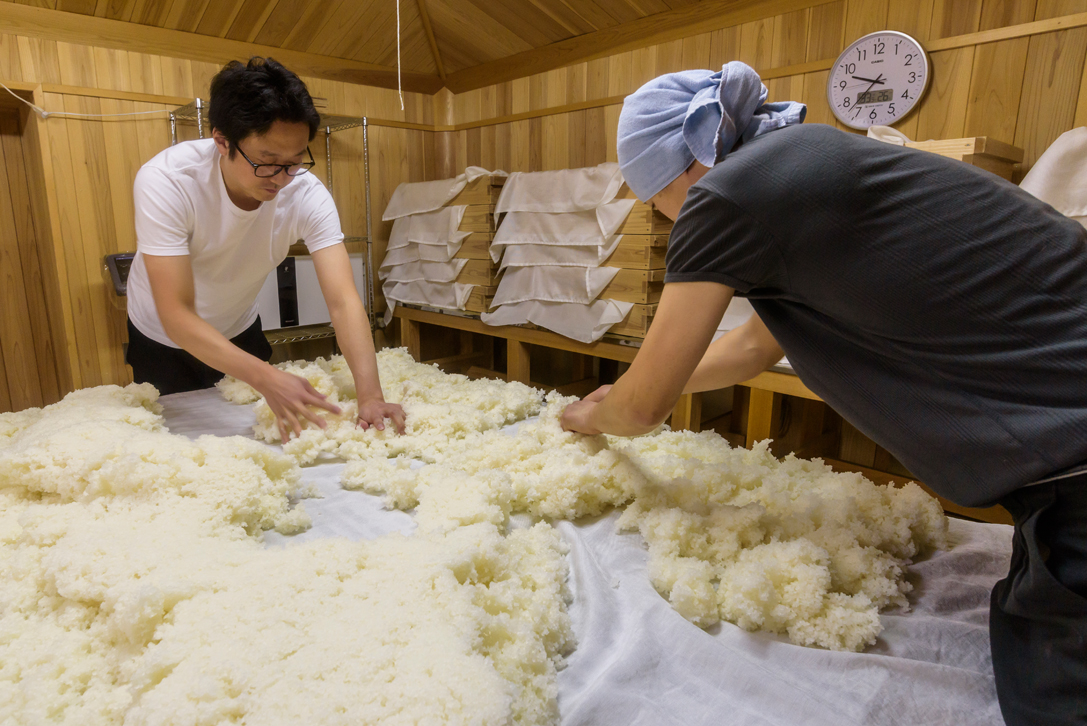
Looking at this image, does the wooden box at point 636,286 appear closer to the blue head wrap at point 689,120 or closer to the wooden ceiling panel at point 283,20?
the blue head wrap at point 689,120

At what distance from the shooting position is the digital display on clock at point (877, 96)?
99.7 inches

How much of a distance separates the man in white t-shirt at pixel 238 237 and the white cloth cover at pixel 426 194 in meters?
1.57

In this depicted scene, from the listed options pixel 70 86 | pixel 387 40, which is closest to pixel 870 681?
pixel 70 86

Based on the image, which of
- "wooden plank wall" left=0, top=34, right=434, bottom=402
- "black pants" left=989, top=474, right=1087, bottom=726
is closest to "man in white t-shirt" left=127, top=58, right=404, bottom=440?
"black pants" left=989, top=474, right=1087, bottom=726

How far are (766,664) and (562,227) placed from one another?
98.8 inches

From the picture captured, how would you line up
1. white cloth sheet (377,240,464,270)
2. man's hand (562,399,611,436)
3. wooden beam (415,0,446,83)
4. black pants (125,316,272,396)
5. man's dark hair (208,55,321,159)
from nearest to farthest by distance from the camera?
1. man's hand (562,399,611,436)
2. man's dark hair (208,55,321,159)
3. black pants (125,316,272,396)
4. white cloth sheet (377,240,464,270)
5. wooden beam (415,0,446,83)

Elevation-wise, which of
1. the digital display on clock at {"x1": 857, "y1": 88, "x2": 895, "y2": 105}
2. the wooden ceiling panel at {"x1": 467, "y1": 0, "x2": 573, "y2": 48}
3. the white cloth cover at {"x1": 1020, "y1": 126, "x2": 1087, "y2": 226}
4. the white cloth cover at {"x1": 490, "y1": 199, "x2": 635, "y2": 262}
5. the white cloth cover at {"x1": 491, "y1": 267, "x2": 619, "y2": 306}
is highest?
the wooden ceiling panel at {"x1": 467, "y1": 0, "x2": 573, "y2": 48}

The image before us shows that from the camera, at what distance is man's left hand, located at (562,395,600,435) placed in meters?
1.28

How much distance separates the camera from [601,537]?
3.60 ft

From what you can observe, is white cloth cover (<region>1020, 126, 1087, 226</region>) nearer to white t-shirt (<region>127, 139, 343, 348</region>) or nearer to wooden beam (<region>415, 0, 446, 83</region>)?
white t-shirt (<region>127, 139, 343, 348</region>)

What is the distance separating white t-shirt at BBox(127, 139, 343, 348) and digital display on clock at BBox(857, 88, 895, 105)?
6.88 ft

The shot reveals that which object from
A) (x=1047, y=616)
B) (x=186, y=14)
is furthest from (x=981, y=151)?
(x=186, y=14)

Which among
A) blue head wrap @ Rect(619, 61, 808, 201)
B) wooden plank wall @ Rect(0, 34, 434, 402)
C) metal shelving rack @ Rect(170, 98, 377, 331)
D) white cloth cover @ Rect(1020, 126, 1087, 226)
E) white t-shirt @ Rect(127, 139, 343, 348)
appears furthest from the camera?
metal shelving rack @ Rect(170, 98, 377, 331)

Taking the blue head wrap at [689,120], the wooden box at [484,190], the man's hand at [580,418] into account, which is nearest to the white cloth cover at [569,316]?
the wooden box at [484,190]
